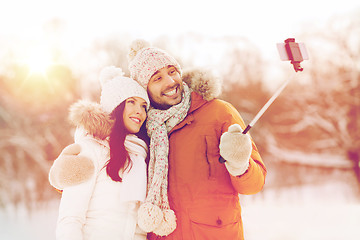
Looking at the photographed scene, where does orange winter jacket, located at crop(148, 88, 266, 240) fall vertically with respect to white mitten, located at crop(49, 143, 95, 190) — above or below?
below

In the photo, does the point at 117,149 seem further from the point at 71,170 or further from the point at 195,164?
the point at 195,164

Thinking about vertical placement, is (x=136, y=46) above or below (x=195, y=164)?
above

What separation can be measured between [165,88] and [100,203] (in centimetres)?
85

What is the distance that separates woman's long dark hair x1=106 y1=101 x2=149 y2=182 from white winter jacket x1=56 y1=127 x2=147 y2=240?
0.12 feet

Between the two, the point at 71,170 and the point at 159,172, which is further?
the point at 159,172

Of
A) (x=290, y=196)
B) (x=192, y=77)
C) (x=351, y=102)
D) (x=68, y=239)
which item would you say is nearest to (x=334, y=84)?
(x=351, y=102)

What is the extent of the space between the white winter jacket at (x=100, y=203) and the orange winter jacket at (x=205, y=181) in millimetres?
210

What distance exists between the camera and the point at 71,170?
1657 millimetres

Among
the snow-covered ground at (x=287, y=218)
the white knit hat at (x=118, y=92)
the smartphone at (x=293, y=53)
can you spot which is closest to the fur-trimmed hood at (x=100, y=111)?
the white knit hat at (x=118, y=92)

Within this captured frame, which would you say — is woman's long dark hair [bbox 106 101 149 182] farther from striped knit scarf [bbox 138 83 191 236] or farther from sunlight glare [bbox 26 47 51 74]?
sunlight glare [bbox 26 47 51 74]

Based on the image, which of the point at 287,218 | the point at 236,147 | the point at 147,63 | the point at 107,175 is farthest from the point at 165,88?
the point at 287,218

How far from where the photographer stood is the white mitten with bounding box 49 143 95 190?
5.41ft

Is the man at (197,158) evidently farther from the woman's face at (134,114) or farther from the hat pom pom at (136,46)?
the hat pom pom at (136,46)

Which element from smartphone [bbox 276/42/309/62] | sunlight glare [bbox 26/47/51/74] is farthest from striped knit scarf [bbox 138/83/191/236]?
sunlight glare [bbox 26/47/51/74]
